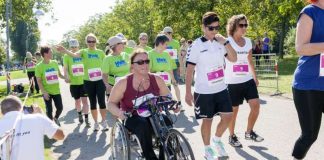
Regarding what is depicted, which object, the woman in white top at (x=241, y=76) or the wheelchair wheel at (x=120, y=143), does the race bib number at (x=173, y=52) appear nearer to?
the woman in white top at (x=241, y=76)

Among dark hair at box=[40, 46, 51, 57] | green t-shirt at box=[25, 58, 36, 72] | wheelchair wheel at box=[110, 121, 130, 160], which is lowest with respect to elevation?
wheelchair wheel at box=[110, 121, 130, 160]

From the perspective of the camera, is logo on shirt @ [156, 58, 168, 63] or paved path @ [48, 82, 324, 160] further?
logo on shirt @ [156, 58, 168, 63]

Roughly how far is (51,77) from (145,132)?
4.77m

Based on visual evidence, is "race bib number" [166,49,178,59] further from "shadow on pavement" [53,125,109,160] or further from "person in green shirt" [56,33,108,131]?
"shadow on pavement" [53,125,109,160]

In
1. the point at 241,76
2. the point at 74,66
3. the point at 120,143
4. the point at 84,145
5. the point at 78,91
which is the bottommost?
the point at 84,145

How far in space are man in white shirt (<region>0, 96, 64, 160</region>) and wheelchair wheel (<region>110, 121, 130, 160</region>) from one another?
1.10 metres

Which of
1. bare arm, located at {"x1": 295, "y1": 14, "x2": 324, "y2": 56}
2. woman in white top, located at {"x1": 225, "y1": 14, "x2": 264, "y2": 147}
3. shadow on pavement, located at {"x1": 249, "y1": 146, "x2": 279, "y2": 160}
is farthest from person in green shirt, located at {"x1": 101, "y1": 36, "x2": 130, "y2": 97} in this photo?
bare arm, located at {"x1": 295, "y1": 14, "x2": 324, "y2": 56}

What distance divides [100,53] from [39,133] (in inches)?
211

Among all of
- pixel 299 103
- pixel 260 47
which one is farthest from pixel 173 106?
pixel 260 47

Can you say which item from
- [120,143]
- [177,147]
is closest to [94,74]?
[120,143]

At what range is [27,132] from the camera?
3623 mm

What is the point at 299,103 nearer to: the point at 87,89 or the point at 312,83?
the point at 312,83

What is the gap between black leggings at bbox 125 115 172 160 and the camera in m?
4.65

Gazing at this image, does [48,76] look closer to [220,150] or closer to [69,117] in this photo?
[69,117]
